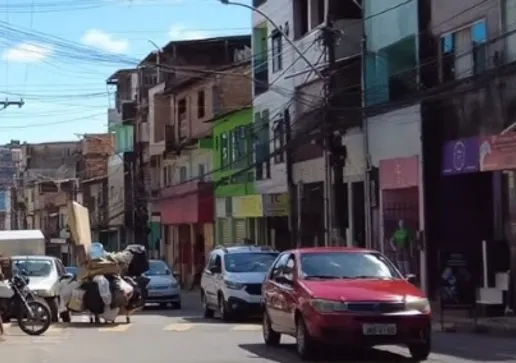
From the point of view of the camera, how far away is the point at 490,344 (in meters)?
20.6

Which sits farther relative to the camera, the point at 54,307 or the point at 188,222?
the point at 188,222

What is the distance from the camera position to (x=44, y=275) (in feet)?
97.8

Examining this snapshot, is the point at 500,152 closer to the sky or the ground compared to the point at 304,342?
closer to the sky

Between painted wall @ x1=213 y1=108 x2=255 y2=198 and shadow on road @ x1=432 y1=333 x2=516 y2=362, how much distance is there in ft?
101

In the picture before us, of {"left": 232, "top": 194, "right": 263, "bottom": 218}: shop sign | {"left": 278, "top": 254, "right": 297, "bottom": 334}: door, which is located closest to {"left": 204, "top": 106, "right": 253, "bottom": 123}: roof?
{"left": 232, "top": 194, "right": 263, "bottom": 218}: shop sign

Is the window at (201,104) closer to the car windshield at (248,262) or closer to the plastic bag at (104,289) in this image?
the car windshield at (248,262)

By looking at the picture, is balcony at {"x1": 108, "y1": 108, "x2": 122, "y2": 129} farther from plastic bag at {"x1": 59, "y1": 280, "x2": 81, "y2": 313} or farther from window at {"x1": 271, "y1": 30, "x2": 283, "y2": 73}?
plastic bag at {"x1": 59, "y1": 280, "x2": 81, "y2": 313}

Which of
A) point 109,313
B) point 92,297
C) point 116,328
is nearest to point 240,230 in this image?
point 109,313

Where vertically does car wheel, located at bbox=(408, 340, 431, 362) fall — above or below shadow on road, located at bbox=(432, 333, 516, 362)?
above

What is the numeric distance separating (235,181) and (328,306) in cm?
3932

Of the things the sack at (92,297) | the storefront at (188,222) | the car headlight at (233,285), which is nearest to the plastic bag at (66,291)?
the sack at (92,297)

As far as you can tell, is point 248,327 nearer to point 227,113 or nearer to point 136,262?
point 136,262

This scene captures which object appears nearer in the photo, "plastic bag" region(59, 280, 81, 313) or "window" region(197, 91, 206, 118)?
"plastic bag" region(59, 280, 81, 313)

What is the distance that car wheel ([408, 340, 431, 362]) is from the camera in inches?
665
